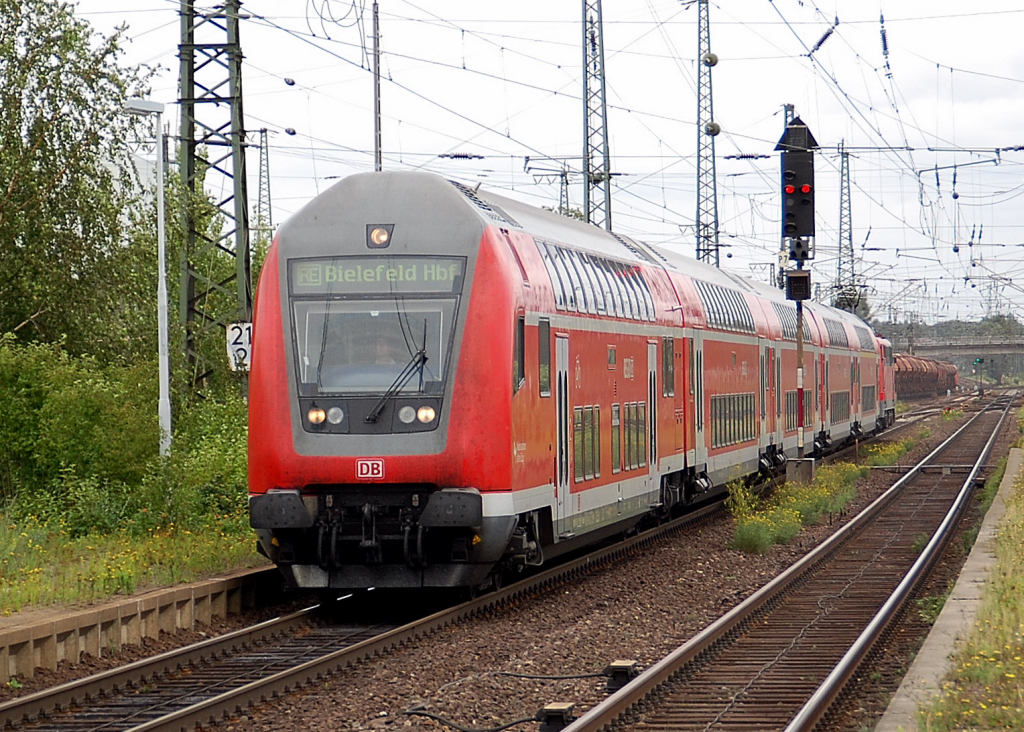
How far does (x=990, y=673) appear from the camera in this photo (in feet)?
31.4

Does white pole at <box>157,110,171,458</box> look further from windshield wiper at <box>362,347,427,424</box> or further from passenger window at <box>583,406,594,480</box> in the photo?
windshield wiper at <box>362,347,427,424</box>

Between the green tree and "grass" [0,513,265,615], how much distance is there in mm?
6767

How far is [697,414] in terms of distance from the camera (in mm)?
21828

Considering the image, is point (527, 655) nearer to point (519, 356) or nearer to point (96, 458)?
point (519, 356)

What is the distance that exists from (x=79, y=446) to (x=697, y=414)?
28.6ft

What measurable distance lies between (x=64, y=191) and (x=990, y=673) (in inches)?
704

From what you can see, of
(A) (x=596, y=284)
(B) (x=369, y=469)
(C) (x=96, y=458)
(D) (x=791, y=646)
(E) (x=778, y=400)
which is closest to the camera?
(D) (x=791, y=646)

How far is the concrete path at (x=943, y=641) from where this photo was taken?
8531 millimetres

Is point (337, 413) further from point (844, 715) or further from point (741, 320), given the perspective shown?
point (741, 320)

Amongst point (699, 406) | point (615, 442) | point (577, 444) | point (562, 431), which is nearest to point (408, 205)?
point (562, 431)

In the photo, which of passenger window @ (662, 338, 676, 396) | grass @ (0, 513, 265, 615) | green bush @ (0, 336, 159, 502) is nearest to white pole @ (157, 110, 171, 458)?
green bush @ (0, 336, 159, 502)

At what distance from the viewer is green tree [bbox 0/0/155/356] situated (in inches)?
901

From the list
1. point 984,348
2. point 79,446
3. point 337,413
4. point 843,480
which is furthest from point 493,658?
point 984,348

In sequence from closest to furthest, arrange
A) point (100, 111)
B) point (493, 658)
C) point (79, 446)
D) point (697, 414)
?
point (493, 658) < point (79, 446) < point (697, 414) < point (100, 111)
